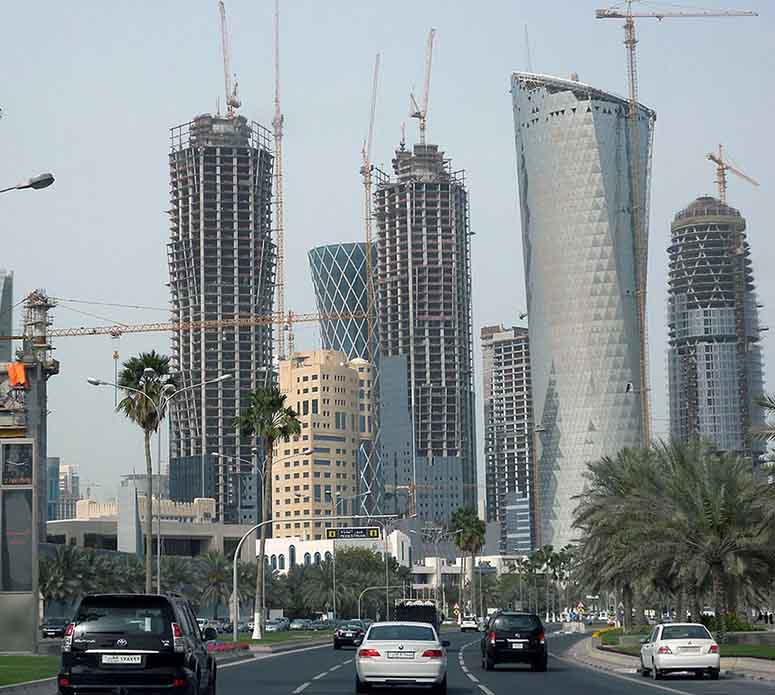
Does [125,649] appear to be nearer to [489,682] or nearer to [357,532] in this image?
[489,682]

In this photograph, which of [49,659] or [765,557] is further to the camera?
[765,557]

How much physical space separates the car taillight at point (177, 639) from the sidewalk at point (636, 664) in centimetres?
2172

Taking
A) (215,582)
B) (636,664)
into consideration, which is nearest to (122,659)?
(636,664)

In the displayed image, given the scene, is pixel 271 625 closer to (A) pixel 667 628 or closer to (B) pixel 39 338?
(B) pixel 39 338

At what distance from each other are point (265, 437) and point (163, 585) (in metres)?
44.2

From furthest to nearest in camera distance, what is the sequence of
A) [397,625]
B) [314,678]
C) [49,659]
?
[49,659] → [314,678] → [397,625]

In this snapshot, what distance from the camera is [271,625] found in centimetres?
13662

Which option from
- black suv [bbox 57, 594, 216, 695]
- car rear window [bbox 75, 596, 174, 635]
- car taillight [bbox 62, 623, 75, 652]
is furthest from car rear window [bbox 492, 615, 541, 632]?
car taillight [bbox 62, 623, 75, 652]

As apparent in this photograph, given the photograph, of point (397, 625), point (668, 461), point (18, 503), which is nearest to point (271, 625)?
point (668, 461)

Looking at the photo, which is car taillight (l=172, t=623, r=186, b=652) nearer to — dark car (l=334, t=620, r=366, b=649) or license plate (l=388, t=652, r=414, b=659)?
license plate (l=388, t=652, r=414, b=659)

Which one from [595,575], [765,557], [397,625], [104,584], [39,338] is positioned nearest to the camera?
[397,625]

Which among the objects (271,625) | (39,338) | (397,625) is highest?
(39,338)

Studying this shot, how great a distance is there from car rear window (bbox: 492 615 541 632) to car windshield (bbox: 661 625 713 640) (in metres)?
6.24

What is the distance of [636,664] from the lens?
53.3m
